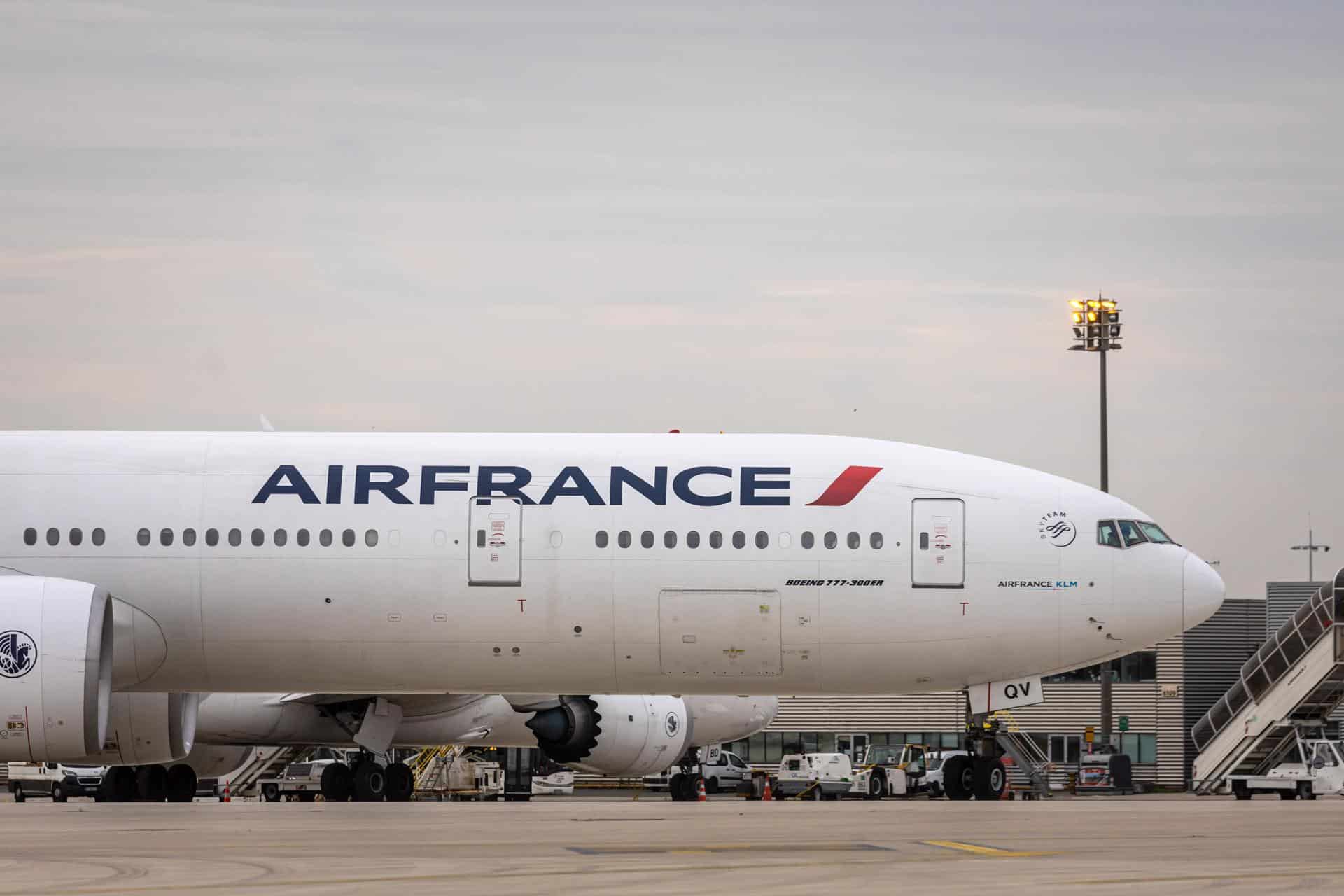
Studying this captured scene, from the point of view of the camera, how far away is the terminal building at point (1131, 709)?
227ft

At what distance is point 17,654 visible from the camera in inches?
789

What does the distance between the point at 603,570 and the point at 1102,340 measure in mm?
31628

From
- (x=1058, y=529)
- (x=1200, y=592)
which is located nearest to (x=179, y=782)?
(x=1058, y=529)

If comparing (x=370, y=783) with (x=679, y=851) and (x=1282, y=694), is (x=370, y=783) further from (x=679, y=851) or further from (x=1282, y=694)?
(x=1282, y=694)

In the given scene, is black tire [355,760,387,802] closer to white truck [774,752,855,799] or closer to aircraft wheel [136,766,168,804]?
aircraft wheel [136,766,168,804]

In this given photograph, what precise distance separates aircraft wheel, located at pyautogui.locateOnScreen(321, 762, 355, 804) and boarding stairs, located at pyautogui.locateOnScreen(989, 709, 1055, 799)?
36.3ft

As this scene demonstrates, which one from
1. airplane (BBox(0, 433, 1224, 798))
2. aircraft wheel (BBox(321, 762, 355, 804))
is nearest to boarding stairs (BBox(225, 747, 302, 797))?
aircraft wheel (BBox(321, 762, 355, 804))

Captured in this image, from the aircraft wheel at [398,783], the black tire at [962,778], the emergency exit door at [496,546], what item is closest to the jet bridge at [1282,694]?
the black tire at [962,778]

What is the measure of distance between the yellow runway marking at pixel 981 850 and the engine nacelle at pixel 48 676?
10.2 metres

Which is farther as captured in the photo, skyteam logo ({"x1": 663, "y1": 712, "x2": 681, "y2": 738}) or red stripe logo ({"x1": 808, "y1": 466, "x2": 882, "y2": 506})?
skyteam logo ({"x1": 663, "y1": 712, "x2": 681, "y2": 738})

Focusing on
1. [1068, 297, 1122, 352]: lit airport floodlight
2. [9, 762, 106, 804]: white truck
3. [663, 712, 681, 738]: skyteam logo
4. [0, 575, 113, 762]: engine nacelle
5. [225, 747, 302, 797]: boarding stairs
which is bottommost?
[9, 762, 106, 804]: white truck

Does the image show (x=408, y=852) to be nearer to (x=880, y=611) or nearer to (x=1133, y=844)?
(x=1133, y=844)

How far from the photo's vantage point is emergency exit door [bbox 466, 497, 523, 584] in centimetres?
2138

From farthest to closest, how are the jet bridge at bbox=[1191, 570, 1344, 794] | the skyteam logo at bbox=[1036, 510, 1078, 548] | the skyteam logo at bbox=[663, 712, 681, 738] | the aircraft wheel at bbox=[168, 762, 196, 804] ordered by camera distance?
1. the jet bridge at bbox=[1191, 570, 1344, 794]
2. the skyteam logo at bbox=[663, 712, 681, 738]
3. the aircraft wheel at bbox=[168, 762, 196, 804]
4. the skyteam logo at bbox=[1036, 510, 1078, 548]
